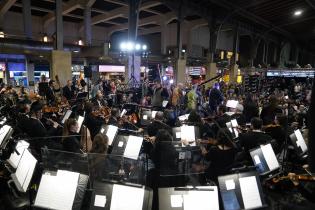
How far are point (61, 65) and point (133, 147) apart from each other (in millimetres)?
8427

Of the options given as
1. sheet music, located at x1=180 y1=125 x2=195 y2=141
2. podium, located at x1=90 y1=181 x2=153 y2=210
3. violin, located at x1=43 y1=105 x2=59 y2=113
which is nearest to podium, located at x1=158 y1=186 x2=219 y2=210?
podium, located at x1=90 y1=181 x2=153 y2=210

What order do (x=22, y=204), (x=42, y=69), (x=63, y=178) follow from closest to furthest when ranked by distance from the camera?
(x=63, y=178) < (x=22, y=204) < (x=42, y=69)

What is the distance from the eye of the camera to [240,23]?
20609 mm

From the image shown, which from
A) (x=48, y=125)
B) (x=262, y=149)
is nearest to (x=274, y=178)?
(x=262, y=149)

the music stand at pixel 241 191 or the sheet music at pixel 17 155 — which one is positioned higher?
the sheet music at pixel 17 155

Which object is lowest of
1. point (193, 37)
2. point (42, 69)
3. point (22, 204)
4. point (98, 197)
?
point (22, 204)

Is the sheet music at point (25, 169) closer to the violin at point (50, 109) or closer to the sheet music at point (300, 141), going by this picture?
the sheet music at point (300, 141)

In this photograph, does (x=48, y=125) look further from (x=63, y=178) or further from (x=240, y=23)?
(x=240, y=23)

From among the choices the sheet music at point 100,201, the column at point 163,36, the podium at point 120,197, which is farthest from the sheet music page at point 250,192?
the column at point 163,36

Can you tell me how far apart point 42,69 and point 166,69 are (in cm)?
889

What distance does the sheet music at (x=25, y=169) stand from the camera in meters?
3.17

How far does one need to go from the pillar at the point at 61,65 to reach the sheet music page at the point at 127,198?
32.6 ft

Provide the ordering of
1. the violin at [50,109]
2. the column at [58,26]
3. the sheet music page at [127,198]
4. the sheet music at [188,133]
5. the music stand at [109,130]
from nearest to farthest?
Answer: 1. the sheet music page at [127,198]
2. the music stand at [109,130]
3. the sheet music at [188,133]
4. the violin at [50,109]
5. the column at [58,26]

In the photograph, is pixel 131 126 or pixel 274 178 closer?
pixel 274 178
